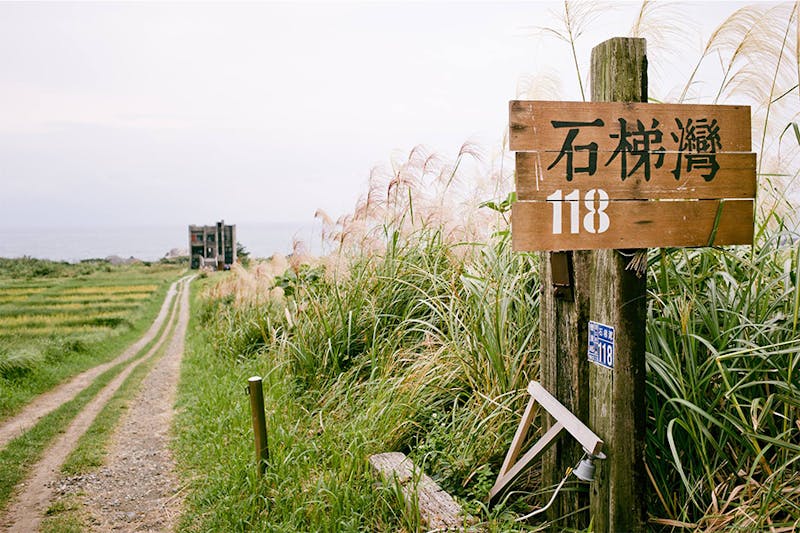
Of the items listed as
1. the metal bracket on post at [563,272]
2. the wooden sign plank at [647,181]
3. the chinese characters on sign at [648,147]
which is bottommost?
the metal bracket on post at [563,272]

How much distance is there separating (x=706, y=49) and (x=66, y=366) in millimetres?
10047

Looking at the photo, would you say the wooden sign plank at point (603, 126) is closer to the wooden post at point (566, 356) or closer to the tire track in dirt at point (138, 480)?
the wooden post at point (566, 356)

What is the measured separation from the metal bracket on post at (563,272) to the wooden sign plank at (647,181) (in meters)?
0.47

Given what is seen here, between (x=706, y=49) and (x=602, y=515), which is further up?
(x=706, y=49)

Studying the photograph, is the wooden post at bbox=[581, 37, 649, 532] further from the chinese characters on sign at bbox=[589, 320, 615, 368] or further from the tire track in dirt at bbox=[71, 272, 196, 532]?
the tire track in dirt at bbox=[71, 272, 196, 532]

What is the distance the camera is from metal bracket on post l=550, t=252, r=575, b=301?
2.89m

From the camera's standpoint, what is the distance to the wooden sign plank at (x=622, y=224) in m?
2.47

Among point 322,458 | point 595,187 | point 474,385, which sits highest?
point 595,187

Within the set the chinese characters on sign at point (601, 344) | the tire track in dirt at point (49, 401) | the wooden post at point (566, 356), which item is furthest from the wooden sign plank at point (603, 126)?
the tire track in dirt at point (49, 401)

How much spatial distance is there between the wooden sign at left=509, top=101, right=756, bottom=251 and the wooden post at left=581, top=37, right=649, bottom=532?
0.13 m

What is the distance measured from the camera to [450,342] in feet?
12.4

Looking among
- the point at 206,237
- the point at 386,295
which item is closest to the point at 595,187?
the point at 386,295

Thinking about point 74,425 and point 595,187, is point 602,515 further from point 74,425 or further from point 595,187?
point 74,425

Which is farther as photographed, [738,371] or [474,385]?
[474,385]
